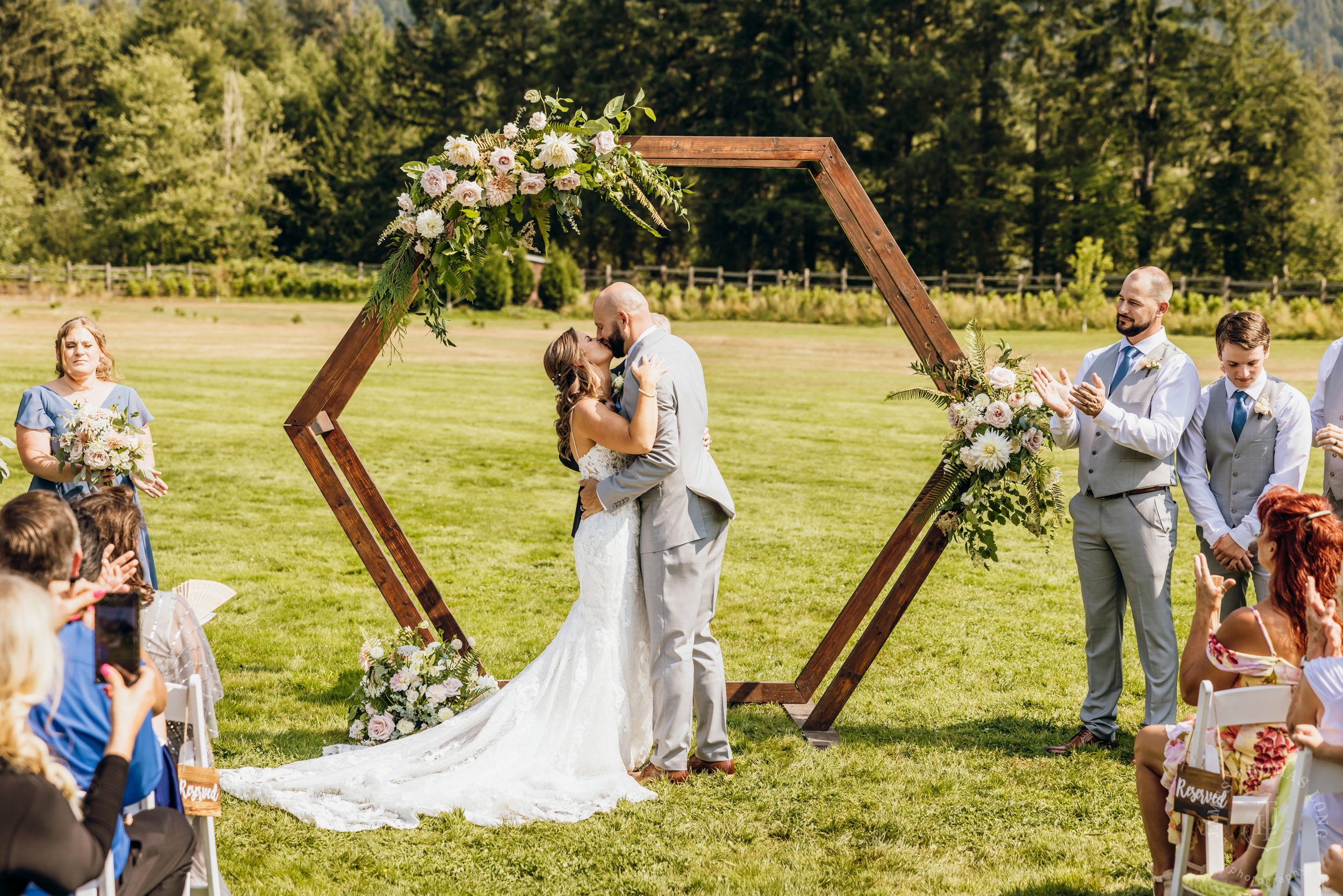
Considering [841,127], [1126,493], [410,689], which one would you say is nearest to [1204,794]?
[1126,493]

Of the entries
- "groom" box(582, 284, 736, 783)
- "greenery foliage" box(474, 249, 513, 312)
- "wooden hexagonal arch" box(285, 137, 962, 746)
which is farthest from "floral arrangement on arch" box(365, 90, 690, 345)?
"greenery foliage" box(474, 249, 513, 312)

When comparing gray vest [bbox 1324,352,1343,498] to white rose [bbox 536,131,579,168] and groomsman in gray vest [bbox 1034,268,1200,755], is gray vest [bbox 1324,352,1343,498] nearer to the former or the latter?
groomsman in gray vest [bbox 1034,268,1200,755]

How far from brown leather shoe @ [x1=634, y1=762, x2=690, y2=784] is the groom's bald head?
1898 millimetres

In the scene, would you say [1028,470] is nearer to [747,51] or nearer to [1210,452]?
[1210,452]

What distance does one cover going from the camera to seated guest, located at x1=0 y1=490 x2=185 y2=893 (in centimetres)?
284

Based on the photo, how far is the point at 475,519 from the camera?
1123 cm

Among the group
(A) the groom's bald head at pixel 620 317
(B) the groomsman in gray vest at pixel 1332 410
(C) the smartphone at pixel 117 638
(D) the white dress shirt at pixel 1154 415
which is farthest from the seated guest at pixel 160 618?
(B) the groomsman in gray vest at pixel 1332 410

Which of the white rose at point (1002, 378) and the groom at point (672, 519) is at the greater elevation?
the white rose at point (1002, 378)

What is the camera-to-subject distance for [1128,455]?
17.3ft

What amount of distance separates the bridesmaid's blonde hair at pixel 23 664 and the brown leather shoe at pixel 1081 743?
4514 mm

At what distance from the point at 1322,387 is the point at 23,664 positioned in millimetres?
5682

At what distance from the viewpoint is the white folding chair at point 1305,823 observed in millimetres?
2959

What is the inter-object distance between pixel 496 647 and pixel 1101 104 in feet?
165

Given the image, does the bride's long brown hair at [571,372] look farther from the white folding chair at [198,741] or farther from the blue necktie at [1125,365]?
the blue necktie at [1125,365]
